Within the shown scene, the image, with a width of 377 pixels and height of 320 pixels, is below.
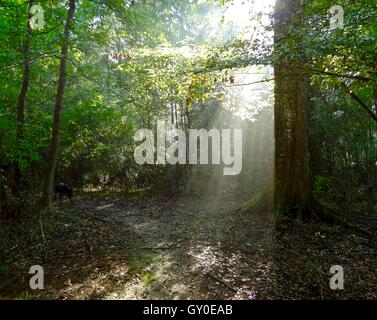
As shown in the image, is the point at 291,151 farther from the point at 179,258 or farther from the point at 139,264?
the point at 139,264

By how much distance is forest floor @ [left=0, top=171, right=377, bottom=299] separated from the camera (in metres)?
4.76

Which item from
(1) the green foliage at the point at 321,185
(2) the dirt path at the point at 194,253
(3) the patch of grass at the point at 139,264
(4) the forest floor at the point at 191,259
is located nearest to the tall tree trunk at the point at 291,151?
(4) the forest floor at the point at 191,259

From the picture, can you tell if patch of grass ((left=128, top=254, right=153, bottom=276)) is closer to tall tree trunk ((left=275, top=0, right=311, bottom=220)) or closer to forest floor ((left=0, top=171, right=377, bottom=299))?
forest floor ((left=0, top=171, right=377, bottom=299))

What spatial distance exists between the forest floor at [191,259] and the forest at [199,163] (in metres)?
0.03

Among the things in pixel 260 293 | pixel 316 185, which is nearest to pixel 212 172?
pixel 316 185

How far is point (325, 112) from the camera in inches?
405

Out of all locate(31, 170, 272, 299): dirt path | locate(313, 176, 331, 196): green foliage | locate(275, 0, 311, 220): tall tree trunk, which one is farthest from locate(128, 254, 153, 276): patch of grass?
locate(313, 176, 331, 196): green foliage

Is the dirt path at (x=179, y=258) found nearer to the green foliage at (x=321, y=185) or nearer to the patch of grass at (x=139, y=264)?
the patch of grass at (x=139, y=264)

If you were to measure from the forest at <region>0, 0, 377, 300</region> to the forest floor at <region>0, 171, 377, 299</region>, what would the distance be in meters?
0.03

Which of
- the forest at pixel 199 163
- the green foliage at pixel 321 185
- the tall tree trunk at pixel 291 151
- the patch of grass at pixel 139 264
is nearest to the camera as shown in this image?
the forest at pixel 199 163

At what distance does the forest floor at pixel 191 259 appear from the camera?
476cm

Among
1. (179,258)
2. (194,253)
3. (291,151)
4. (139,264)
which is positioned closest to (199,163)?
(291,151)

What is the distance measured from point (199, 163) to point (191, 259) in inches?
323
